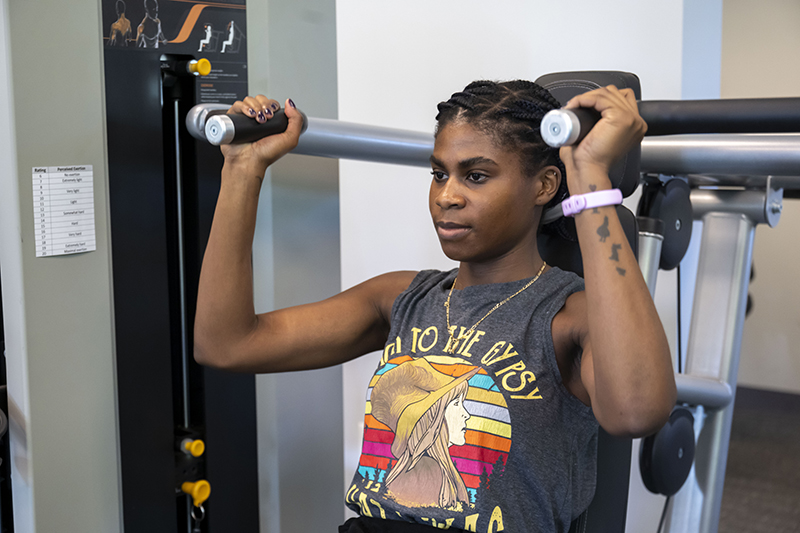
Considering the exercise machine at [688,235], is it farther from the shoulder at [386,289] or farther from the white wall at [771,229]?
the white wall at [771,229]

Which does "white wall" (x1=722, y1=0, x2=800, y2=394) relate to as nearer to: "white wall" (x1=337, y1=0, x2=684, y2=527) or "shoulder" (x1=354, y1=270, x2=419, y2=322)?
"white wall" (x1=337, y1=0, x2=684, y2=527)

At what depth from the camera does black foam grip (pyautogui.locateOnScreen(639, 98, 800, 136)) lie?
913 mm

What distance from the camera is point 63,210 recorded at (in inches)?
47.6

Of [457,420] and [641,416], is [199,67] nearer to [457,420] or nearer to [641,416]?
[457,420]

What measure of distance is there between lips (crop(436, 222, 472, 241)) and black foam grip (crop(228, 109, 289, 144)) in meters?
0.30

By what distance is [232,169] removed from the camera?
114 centimetres

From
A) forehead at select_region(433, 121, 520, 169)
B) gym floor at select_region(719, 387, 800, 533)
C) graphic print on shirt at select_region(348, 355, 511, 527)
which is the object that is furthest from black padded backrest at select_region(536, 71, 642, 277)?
gym floor at select_region(719, 387, 800, 533)

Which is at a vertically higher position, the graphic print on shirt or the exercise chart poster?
the exercise chart poster

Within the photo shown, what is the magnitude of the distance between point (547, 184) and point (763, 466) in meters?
2.93

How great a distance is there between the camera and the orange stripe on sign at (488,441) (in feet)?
3.20

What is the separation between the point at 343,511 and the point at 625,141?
117 centimetres

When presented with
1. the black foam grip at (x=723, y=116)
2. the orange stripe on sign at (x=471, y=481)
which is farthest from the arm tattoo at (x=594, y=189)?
the orange stripe on sign at (x=471, y=481)

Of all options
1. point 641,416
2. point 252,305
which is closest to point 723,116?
point 641,416

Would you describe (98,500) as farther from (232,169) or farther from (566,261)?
(566,261)
